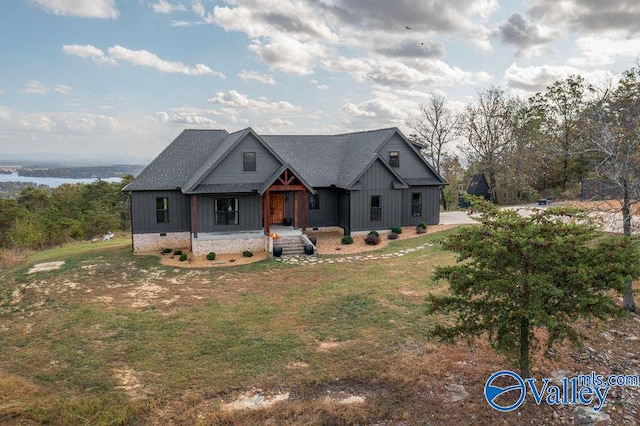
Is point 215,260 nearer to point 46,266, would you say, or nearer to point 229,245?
point 229,245

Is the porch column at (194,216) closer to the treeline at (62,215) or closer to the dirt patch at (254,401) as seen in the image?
the dirt patch at (254,401)

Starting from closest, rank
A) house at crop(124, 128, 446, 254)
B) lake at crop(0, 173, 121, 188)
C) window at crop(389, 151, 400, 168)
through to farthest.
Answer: house at crop(124, 128, 446, 254)
window at crop(389, 151, 400, 168)
lake at crop(0, 173, 121, 188)

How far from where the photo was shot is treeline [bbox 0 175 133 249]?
116 ft

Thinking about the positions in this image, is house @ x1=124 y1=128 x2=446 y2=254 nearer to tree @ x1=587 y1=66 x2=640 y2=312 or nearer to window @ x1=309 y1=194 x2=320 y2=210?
window @ x1=309 y1=194 x2=320 y2=210

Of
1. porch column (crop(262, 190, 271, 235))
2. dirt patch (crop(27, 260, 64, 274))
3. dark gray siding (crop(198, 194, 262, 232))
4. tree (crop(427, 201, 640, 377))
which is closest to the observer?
tree (crop(427, 201, 640, 377))

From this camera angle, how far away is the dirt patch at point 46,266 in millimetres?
19250

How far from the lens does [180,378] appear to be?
9.09 metres

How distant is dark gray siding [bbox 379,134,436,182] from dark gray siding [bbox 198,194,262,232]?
8977 millimetres

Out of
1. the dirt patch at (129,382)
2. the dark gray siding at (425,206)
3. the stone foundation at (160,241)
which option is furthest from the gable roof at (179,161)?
the dirt patch at (129,382)

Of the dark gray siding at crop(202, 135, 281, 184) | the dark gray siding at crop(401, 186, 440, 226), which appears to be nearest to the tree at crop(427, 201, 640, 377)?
the dark gray siding at crop(202, 135, 281, 184)

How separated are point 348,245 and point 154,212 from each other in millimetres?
11170

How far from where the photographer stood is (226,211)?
22922 millimetres

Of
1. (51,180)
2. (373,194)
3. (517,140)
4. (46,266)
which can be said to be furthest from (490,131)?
(51,180)

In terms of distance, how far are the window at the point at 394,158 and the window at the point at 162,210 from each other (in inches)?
552
